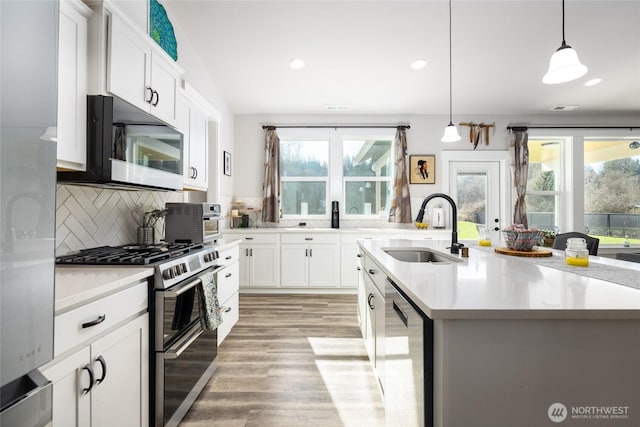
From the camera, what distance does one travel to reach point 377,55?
127 inches

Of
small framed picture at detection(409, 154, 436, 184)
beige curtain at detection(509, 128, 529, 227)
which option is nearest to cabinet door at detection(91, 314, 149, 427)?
small framed picture at detection(409, 154, 436, 184)

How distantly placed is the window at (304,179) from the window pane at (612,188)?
424cm

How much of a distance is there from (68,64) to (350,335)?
2.68 metres

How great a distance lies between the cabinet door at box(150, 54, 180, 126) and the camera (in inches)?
76.7

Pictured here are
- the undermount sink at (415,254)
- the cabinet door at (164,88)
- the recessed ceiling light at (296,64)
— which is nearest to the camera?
the cabinet door at (164,88)

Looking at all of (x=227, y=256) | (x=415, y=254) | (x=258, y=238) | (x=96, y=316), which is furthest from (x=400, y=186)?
(x=96, y=316)

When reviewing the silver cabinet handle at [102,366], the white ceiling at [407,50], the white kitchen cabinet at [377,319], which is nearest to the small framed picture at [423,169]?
the white ceiling at [407,50]

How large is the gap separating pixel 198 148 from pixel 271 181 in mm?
1815

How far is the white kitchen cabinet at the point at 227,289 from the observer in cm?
241

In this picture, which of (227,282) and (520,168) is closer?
(227,282)

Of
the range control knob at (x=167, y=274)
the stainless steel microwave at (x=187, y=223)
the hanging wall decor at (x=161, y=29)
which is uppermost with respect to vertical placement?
the hanging wall decor at (x=161, y=29)

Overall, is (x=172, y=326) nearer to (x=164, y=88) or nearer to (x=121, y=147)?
(x=121, y=147)

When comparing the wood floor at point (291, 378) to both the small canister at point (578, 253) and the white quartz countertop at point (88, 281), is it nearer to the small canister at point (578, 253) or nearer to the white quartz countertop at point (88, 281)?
the white quartz countertop at point (88, 281)

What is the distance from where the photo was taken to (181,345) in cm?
157
